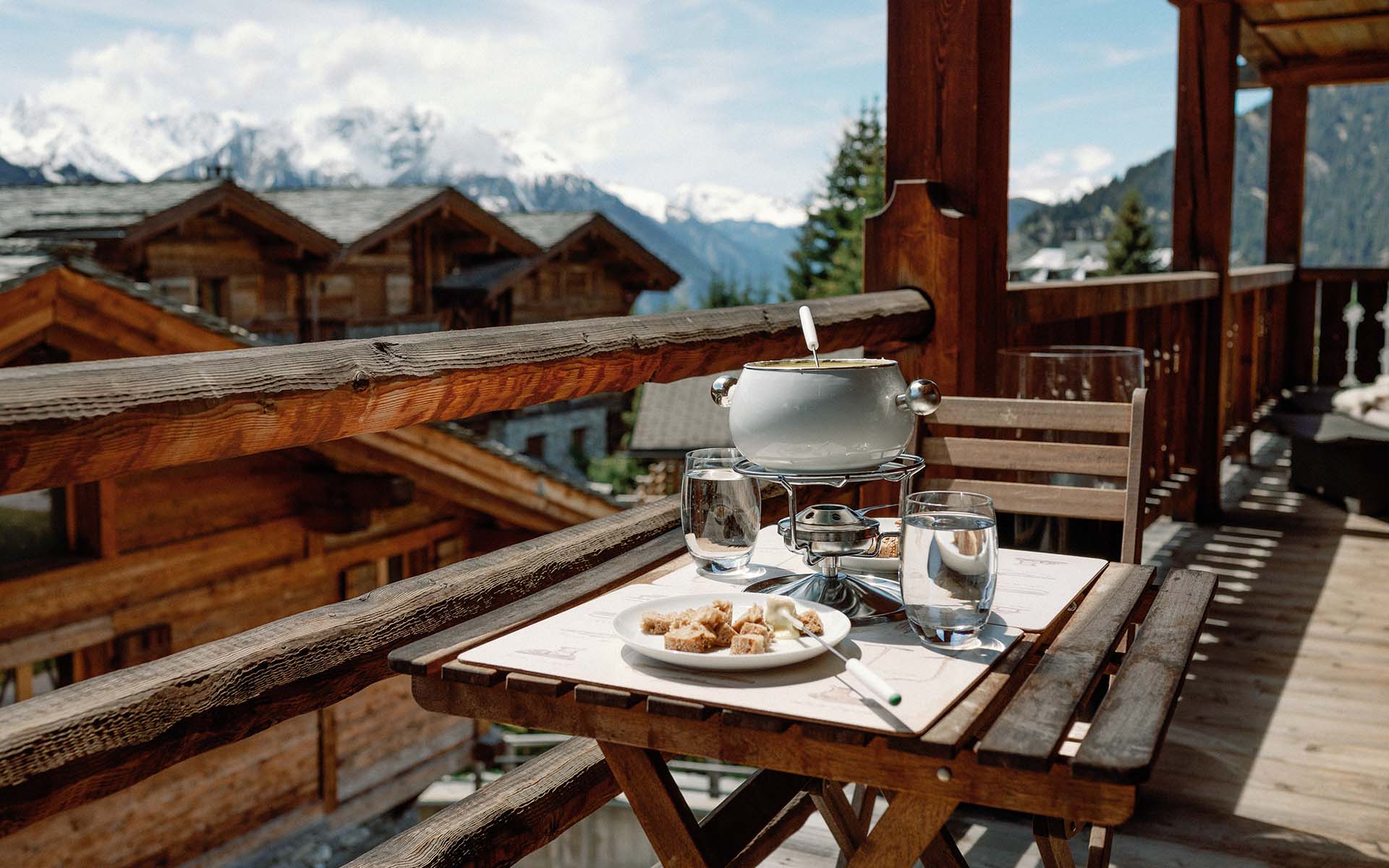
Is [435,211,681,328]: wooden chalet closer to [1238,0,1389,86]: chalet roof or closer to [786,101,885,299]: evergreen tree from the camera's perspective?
[1238,0,1389,86]: chalet roof

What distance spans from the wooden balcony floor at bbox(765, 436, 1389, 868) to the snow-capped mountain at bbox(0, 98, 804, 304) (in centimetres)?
14085

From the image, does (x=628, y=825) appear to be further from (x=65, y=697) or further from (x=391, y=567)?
(x=65, y=697)

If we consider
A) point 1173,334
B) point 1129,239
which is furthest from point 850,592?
point 1129,239

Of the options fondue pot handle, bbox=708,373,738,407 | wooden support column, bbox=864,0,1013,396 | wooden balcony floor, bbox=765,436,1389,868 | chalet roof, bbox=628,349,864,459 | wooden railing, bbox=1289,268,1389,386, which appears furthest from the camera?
chalet roof, bbox=628,349,864,459

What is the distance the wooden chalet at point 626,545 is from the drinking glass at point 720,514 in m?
0.14

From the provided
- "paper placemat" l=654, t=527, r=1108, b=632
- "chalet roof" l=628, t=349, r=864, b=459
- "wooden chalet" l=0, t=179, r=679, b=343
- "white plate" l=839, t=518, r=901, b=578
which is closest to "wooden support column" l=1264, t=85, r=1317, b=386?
"paper placemat" l=654, t=527, r=1108, b=632

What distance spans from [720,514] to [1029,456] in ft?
3.23

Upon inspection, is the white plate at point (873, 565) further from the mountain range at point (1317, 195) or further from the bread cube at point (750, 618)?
the mountain range at point (1317, 195)

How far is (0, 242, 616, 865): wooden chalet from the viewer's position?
175 inches

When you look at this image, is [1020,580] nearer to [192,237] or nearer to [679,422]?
[192,237]

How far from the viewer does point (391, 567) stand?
7.03 m

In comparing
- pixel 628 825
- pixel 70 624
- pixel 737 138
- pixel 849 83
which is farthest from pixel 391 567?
pixel 737 138

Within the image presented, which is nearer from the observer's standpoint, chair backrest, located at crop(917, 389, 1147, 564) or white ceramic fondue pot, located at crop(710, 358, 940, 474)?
white ceramic fondue pot, located at crop(710, 358, 940, 474)

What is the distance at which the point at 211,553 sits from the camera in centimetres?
566
